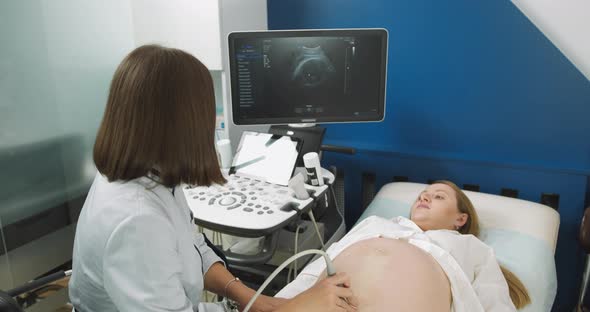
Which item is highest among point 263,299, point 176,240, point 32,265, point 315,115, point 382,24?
point 382,24

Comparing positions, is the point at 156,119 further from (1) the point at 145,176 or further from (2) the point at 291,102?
(2) the point at 291,102

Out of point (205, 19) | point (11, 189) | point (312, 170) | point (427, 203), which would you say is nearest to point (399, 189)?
point (427, 203)

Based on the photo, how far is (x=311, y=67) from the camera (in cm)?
182

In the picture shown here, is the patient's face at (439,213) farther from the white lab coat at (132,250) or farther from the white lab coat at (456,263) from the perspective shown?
the white lab coat at (132,250)

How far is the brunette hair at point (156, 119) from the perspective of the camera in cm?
87

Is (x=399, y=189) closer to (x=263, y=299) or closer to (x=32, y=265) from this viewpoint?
(x=263, y=299)

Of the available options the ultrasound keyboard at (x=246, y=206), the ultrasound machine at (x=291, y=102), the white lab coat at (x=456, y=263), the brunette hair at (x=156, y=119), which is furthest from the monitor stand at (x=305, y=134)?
the brunette hair at (x=156, y=119)

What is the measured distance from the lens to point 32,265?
6.06 feet

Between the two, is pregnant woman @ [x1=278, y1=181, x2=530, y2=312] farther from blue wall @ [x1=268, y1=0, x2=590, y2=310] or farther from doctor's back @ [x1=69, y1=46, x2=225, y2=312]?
doctor's back @ [x1=69, y1=46, x2=225, y2=312]

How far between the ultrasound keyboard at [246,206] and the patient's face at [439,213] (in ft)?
1.27

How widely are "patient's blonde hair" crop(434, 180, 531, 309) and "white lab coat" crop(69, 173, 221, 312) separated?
1013mm

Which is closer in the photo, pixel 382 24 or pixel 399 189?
pixel 399 189

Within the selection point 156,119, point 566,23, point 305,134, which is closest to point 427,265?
point 305,134

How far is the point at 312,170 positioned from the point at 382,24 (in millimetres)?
832
